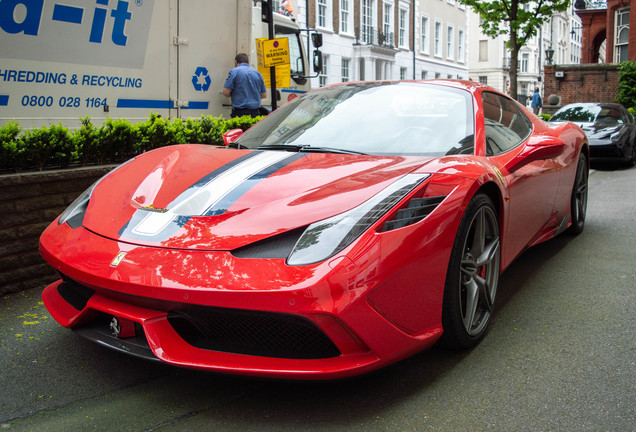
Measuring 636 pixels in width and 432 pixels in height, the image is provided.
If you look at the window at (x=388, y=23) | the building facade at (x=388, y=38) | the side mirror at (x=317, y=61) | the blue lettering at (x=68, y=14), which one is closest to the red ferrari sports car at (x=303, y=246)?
the blue lettering at (x=68, y=14)

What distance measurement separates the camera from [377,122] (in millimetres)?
3258

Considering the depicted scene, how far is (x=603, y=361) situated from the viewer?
2.66 metres

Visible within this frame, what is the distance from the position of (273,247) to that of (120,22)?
5.08 metres

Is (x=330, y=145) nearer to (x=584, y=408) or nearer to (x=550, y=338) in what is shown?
(x=550, y=338)

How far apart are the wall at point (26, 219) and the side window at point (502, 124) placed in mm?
2659

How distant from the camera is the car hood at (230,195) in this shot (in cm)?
229

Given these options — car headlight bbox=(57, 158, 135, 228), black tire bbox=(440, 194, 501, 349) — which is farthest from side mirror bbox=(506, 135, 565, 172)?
car headlight bbox=(57, 158, 135, 228)

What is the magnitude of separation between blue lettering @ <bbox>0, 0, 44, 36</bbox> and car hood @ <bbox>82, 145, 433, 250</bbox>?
3.14 meters

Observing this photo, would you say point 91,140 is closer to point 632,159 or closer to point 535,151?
point 535,151

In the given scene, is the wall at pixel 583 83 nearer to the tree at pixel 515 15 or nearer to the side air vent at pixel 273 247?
the tree at pixel 515 15

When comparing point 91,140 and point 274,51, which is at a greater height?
point 274,51

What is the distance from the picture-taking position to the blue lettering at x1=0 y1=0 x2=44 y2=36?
5.29 metres

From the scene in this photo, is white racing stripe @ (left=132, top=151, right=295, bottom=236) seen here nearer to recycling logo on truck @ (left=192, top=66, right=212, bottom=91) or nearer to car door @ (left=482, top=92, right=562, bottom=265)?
car door @ (left=482, top=92, right=562, bottom=265)

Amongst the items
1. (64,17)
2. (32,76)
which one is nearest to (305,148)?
(32,76)
